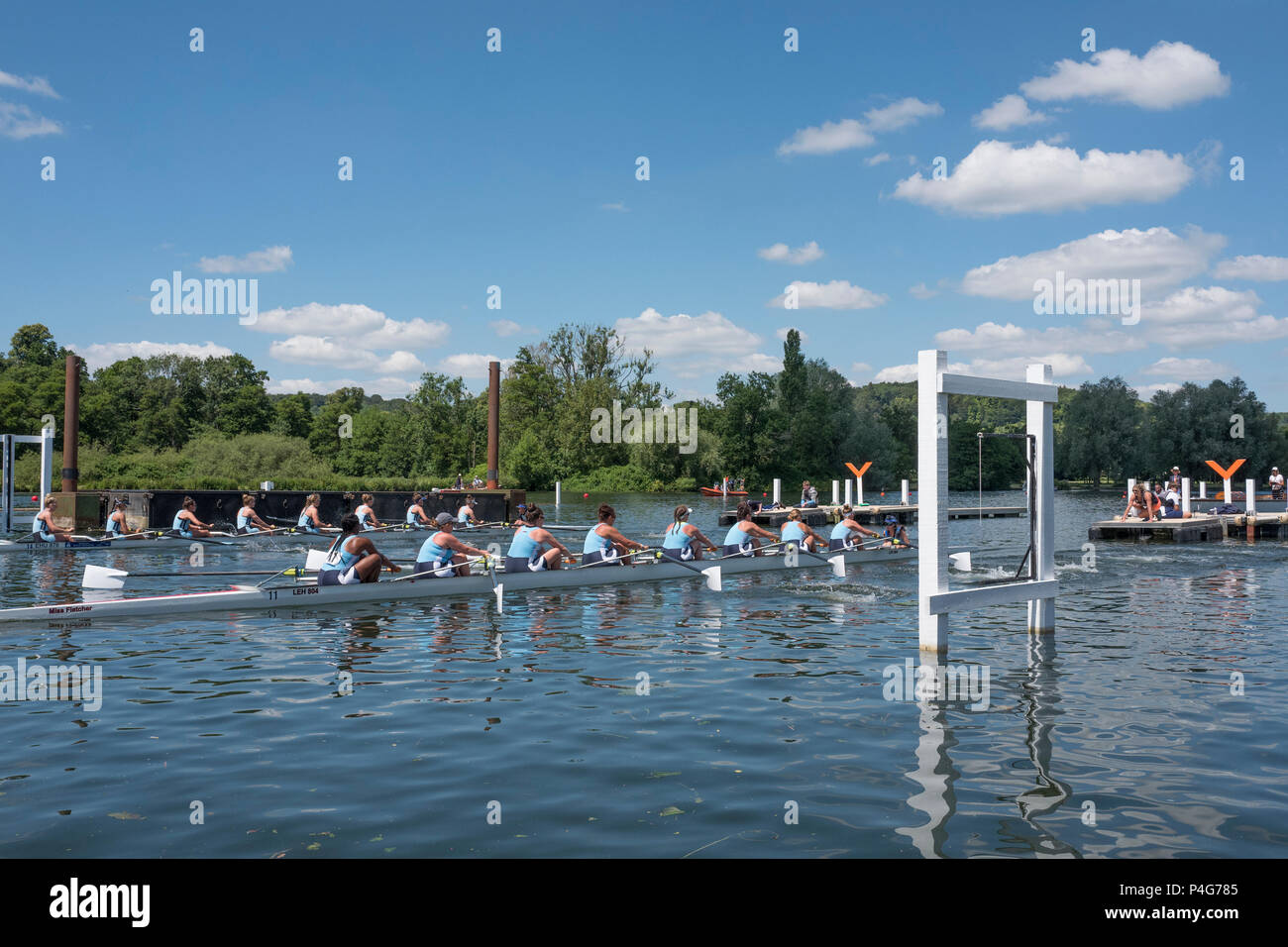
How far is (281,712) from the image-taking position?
848 cm

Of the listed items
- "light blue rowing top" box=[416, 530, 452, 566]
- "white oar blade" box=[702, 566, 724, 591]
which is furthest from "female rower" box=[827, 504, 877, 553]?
"light blue rowing top" box=[416, 530, 452, 566]

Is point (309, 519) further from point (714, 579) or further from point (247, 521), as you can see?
point (714, 579)

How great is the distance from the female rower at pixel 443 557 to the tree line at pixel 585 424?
61093mm

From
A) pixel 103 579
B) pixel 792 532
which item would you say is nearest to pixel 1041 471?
pixel 792 532

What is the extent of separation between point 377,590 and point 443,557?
1.33m

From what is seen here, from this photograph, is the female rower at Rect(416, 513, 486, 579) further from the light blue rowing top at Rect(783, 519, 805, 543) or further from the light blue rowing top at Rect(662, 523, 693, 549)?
the light blue rowing top at Rect(783, 519, 805, 543)

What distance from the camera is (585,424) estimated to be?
3324 inches

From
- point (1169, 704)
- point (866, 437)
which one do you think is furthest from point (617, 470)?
point (1169, 704)

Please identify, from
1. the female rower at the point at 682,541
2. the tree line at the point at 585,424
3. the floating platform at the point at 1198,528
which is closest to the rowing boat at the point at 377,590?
the female rower at the point at 682,541

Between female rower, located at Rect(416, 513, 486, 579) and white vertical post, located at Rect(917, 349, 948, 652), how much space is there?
8.70 meters

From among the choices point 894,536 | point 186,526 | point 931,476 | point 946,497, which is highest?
point 931,476

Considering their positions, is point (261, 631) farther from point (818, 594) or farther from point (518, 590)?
point (818, 594)

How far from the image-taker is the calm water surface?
5.63 meters

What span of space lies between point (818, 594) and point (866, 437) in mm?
75350
